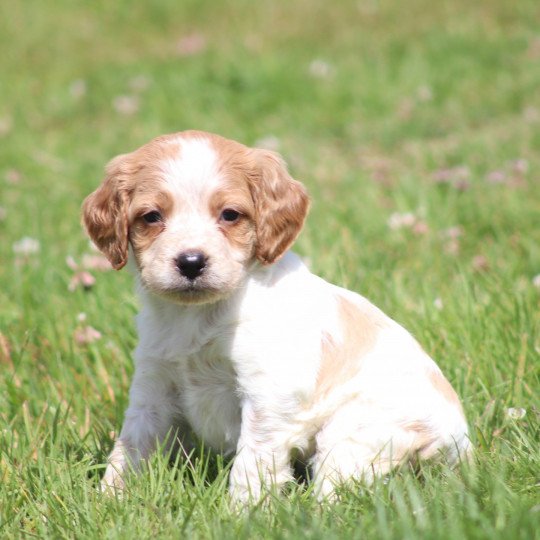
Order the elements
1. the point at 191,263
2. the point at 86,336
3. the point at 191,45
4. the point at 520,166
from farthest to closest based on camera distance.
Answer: the point at 191,45
the point at 520,166
the point at 86,336
the point at 191,263

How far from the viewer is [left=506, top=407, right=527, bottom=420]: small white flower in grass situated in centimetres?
356

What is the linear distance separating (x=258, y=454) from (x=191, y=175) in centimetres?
108

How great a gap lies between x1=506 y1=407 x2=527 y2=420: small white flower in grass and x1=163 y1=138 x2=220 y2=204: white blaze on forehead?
1.50 metres

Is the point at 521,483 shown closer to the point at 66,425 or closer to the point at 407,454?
the point at 407,454

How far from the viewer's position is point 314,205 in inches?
268

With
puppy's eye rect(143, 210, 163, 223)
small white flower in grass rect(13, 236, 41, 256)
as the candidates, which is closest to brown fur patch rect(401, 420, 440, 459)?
puppy's eye rect(143, 210, 163, 223)

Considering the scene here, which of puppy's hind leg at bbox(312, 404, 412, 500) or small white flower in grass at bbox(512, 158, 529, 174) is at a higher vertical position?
small white flower in grass at bbox(512, 158, 529, 174)

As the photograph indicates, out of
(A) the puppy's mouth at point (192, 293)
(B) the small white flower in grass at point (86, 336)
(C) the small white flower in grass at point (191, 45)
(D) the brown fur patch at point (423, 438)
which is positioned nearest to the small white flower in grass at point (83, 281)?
(B) the small white flower in grass at point (86, 336)

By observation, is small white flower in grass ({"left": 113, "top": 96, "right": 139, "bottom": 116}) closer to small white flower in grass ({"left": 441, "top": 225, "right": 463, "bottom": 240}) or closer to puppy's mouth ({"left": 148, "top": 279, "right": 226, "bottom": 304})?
small white flower in grass ({"left": 441, "top": 225, "right": 463, "bottom": 240})

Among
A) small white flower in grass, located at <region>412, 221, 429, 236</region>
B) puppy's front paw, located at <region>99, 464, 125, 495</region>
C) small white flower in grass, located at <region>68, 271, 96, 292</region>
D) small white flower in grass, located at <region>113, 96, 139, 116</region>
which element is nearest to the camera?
puppy's front paw, located at <region>99, 464, 125, 495</region>

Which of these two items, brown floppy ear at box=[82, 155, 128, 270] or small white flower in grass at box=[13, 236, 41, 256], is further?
small white flower in grass at box=[13, 236, 41, 256]

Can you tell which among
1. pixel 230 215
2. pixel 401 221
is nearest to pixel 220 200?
pixel 230 215

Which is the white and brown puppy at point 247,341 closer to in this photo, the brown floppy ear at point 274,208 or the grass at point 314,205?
the brown floppy ear at point 274,208

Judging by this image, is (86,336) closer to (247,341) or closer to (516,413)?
(247,341)
